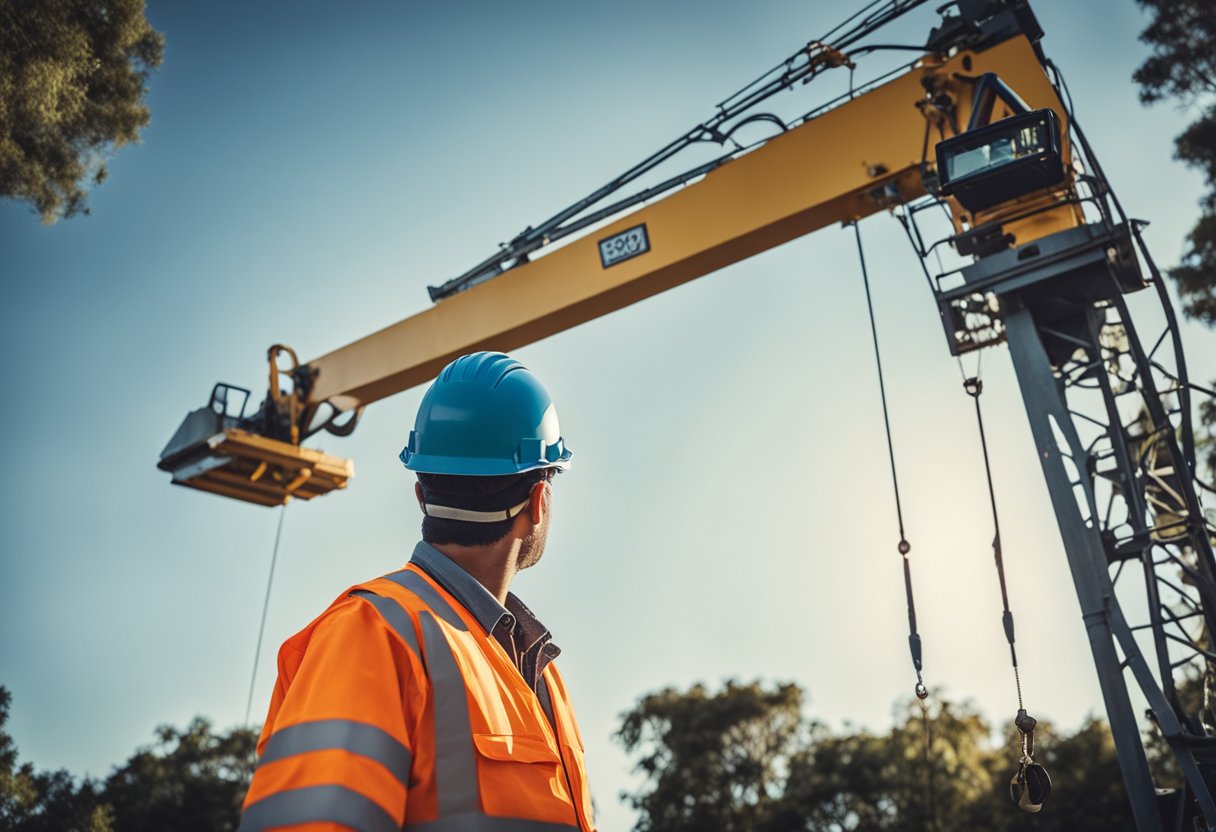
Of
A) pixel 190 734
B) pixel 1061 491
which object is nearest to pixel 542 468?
pixel 1061 491

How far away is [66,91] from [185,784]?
2568 cm

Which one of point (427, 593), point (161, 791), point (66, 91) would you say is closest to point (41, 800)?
point (161, 791)

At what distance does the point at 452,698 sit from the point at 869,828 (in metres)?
27.6

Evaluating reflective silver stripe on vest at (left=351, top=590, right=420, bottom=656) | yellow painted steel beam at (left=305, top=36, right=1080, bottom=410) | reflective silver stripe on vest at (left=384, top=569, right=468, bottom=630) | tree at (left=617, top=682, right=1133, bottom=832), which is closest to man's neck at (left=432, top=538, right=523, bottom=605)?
reflective silver stripe on vest at (left=384, top=569, right=468, bottom=630)

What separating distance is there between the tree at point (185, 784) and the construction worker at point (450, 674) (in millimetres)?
28598

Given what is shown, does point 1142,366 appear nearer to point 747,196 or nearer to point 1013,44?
point 1013,44

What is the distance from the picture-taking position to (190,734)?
3112cm

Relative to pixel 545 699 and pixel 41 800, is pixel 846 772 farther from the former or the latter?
pixel 545 699

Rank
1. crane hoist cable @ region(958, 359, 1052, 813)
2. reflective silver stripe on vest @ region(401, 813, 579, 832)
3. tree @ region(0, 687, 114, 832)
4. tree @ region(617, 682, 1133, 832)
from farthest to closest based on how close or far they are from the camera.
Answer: tree @ region(617, 682, 1133, 832), tree @ region(0, 687, 114, 832), crane hoist cable @ region(958, 359, 1052, 813), reflective silver stripe on vest @ region(401, 813, 579, 832)

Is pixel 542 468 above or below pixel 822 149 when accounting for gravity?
below

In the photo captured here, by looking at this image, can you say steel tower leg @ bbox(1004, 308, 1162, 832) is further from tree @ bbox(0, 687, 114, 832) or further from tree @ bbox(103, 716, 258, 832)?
tree @ bbox(103, 716, 258, 832)

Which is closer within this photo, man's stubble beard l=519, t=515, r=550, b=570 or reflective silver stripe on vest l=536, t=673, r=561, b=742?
reflective silver stripe on vest l=536, t=673, r=561, b=742

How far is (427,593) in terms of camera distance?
1728 millimetres

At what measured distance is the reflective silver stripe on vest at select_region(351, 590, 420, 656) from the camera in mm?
1534
